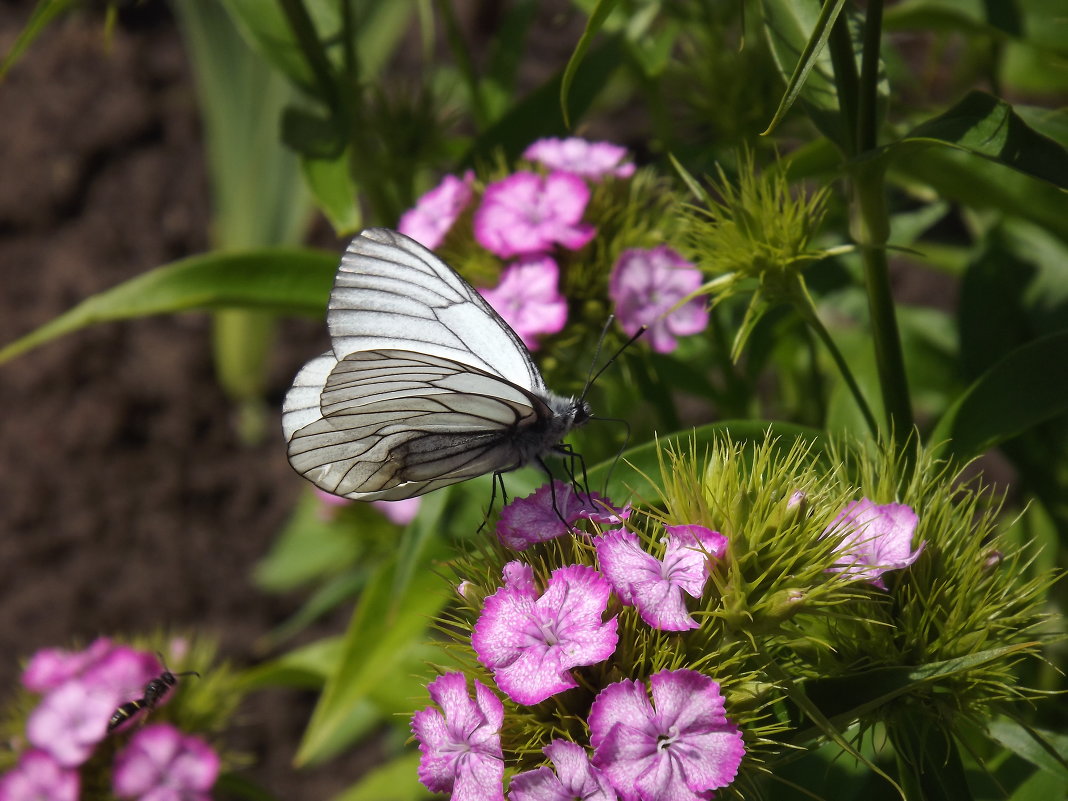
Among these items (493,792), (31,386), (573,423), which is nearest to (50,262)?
(31,386)

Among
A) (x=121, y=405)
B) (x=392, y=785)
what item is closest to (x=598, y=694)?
(x=392, y=785)

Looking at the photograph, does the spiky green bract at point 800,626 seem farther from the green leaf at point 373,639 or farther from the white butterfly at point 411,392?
the green leaf at point 373,639

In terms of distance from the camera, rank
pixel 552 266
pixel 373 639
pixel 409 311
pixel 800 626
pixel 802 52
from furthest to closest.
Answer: pixel 373 639, pixel 552 266, pixel 409 311, pixel 802 52, pixel 800 626

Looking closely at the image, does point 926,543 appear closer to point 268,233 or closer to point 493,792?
point 493,792

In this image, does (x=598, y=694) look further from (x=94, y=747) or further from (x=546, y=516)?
(x=94, y=747)

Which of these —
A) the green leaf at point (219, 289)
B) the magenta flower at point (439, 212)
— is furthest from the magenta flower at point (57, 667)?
the magenta flower at point (439, 212)

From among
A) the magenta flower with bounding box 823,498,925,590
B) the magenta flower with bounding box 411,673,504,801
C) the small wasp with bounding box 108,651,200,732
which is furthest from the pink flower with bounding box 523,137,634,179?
the small wasp with bounding box 108,651,200,732
